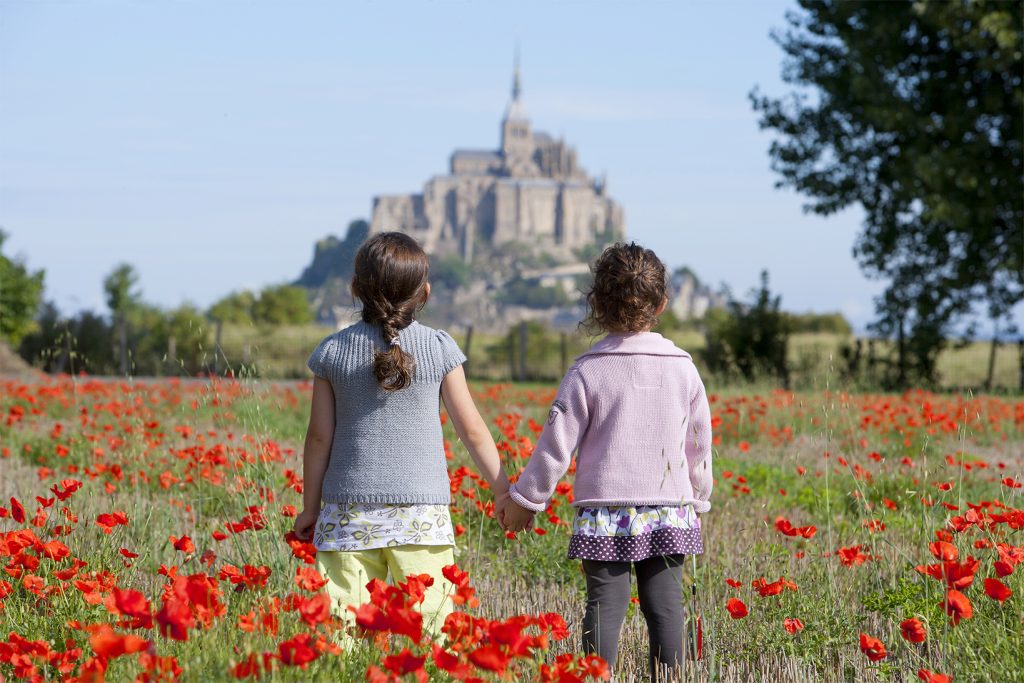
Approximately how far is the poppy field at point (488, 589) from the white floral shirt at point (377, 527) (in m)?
0.21

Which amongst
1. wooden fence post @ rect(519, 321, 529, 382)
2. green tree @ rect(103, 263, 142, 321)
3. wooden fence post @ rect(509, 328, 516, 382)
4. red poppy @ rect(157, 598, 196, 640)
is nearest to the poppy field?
red poppy @ rect(157, 598, 196, 640)

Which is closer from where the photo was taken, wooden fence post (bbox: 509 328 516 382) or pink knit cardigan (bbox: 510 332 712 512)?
pink knit cardigan (bbox: 510 332 712 512)

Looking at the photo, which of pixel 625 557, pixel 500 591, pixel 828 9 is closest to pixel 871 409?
pixel 500 591

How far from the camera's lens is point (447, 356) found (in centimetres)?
300

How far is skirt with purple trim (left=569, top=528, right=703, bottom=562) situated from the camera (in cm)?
302

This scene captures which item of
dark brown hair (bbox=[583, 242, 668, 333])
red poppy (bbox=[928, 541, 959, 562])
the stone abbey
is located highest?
the stone abbey

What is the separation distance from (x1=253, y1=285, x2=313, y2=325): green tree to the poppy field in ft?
166

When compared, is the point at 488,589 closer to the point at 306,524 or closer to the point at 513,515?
the point at 513,515

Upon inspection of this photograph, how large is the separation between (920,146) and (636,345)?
51.5 feet

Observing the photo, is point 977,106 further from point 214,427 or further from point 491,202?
point 491,202

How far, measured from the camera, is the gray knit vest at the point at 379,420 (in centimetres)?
296

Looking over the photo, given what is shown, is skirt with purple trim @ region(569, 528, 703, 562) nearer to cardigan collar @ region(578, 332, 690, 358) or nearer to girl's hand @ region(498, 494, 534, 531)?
girl's hand @ region(498, 494, 534, 531)

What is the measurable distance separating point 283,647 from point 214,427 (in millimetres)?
8235

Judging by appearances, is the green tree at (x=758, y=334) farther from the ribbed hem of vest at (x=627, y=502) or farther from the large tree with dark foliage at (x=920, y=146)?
the ribbed hem of vest at (x=627, y=502)
